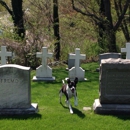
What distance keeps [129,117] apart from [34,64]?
10.4 metres

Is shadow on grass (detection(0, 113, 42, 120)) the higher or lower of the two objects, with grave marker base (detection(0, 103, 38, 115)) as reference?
lower

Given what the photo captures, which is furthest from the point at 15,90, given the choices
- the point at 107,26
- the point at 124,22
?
the point at 124,22

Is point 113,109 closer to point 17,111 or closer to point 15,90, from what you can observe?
point 17,111

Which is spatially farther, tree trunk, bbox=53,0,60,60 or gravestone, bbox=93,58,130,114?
tree trunk, bbox=53,0,60,60

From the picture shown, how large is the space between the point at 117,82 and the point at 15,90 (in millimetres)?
2695

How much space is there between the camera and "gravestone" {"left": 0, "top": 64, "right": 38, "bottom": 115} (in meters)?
7.30

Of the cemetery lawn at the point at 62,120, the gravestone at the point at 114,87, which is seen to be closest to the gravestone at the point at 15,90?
the cemetery lawn at the point at 62,120

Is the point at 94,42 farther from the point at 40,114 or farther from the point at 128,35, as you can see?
the point at 40,114

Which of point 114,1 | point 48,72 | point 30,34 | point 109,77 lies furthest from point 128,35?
point 109,77

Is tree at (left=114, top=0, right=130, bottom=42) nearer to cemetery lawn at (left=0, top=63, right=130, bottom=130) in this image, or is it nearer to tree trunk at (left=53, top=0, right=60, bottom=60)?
tree trunk at (left=53, top=0, right=60, bottom=60)

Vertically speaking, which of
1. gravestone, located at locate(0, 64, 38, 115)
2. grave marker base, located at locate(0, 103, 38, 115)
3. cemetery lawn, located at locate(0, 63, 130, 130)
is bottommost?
cemetery lawn, located at locate(0, 63, 130, 130)

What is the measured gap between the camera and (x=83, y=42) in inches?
898

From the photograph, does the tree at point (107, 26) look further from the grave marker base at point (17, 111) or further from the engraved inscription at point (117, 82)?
the grave marker base at point (17, 111)

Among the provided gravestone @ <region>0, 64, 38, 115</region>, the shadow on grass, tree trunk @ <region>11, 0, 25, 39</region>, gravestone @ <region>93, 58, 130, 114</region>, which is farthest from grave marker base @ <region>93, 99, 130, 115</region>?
tree trunk @ <region>11, 0, 25, 39</region>
